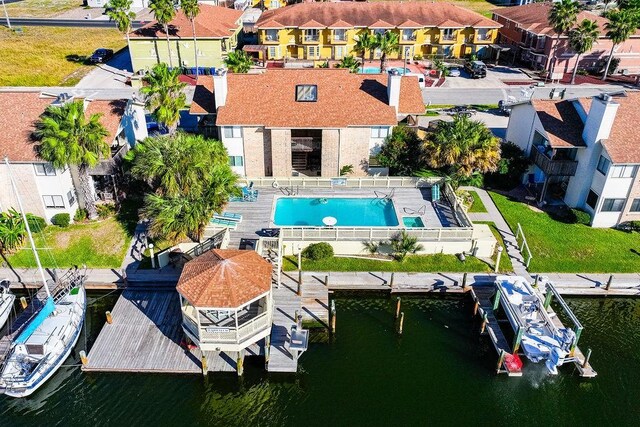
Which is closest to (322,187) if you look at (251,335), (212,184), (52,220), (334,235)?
(334,235)

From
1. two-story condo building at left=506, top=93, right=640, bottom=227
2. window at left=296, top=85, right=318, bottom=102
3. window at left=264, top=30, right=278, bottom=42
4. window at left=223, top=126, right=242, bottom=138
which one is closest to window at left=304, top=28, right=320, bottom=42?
window at left=264, top=30, right=278, bottom=42

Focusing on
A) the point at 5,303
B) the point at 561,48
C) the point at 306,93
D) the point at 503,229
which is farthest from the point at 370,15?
the point at 5,303

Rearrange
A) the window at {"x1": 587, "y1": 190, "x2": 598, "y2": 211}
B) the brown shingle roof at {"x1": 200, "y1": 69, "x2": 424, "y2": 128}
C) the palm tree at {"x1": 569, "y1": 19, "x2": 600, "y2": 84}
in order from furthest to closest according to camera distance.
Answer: the palm tree at {"x1": 569, "y1": 19, "x2": 600, "y2": 84} < the brown shingle roof at {"x1": 200, "y1": 69, "x2": 424, "y2": 128} < the window at {"x1": 587, "y1": 190, "x2": 598, "y2": 211}

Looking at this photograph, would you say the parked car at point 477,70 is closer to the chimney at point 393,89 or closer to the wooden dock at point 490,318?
the chimney at point 393,89

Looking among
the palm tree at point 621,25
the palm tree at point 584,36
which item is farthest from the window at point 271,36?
the palm tree at point 621,25

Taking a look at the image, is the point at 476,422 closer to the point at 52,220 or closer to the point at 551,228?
the point at 551,228

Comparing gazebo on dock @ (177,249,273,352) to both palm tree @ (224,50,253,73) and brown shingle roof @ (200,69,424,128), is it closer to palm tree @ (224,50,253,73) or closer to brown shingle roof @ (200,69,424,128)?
brown shingle roof @ (200,69,424,128)

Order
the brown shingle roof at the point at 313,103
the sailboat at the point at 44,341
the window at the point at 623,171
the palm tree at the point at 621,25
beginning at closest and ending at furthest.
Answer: the sailboat at the point at 44,341
the window at the point at 623,171
the brown shingle roof at the point at 313,103
the palm tree at the point at 621,25
